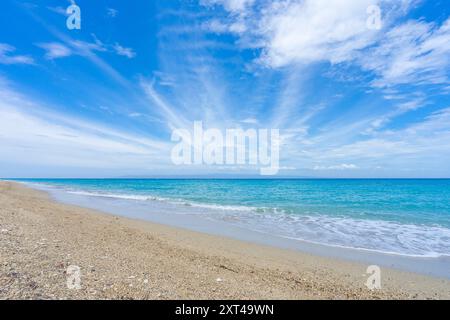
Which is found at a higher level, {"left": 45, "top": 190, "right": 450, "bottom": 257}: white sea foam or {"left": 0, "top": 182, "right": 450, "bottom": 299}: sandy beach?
{"left": 0, "top": 182, "right": 450, "bottom": 299}: sandy beach

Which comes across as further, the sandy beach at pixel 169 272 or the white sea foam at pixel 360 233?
the white sea foam at pixel 360 233

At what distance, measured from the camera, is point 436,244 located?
11758 mm

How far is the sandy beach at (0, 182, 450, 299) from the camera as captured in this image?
5086mm

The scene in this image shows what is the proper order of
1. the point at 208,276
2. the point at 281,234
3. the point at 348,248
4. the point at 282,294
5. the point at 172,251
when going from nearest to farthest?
1. the point at 282,294
2. the point at 208,276
3. the point at 172,251
4. the point at 348,248
5. the point at 281,234

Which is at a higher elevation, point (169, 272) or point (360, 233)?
point (169, 272)

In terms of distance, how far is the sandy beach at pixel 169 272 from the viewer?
5086 mm

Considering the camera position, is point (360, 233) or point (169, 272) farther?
point (360, 233)

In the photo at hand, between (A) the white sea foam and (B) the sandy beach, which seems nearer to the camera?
(B) the sandy beach

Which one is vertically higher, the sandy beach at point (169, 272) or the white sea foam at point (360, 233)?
the sandy beach at point (169, 272)

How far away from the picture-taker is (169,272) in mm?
6496
